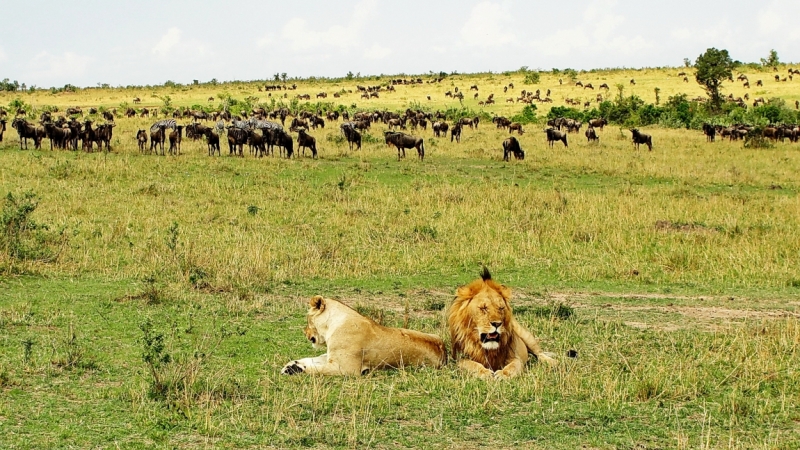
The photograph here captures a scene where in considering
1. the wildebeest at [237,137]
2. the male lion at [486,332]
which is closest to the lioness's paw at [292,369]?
the male lion at [486,332]

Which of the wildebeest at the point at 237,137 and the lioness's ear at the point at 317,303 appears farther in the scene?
the wildebeest at the point at 237,137

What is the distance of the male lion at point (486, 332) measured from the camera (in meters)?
6.95

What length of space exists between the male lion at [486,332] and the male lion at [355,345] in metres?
0.32

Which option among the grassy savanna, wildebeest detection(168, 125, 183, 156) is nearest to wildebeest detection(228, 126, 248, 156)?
wildebeest detection(168, 125, 183, 156)

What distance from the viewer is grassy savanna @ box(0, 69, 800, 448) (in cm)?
603

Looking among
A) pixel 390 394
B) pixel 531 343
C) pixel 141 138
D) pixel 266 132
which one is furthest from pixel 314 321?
pixel 141 138

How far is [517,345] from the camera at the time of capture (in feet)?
24.5

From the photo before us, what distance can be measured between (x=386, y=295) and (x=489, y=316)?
4397mm

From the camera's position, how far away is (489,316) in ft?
22.6

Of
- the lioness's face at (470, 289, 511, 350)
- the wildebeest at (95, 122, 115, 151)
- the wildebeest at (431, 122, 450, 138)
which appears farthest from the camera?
the wildebeest at (431, 122, 450, 138)

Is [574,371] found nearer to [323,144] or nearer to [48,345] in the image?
[48,345]

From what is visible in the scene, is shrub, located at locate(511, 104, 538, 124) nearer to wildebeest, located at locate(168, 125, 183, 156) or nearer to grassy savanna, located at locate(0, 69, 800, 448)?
grassy savanna, located at locate(0, 69, 800, 448)

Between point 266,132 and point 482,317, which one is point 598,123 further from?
point 482,317

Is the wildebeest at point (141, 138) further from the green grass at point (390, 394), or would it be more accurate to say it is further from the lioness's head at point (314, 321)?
the lioness's head at point (314, 321)
